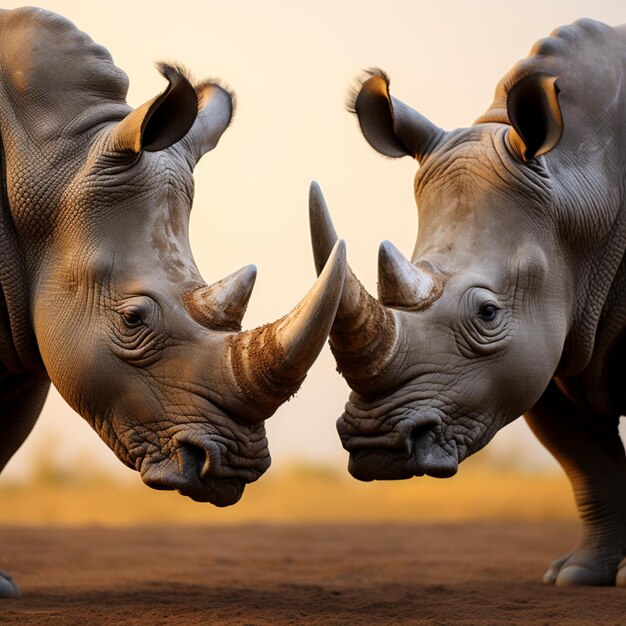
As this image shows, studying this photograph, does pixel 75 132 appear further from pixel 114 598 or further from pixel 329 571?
pixel 329 571

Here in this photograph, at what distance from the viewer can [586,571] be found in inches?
323

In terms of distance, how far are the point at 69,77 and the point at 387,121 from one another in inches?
66.7

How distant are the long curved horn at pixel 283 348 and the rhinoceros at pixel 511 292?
0.29m

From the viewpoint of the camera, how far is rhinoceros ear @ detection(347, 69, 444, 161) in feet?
25.5

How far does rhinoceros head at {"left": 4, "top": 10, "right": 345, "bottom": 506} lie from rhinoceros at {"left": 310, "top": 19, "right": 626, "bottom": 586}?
1.45 ft

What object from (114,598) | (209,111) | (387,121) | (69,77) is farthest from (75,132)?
(114,598)

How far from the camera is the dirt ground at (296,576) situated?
6828 millimetres

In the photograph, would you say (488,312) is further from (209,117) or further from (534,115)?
(209,117)

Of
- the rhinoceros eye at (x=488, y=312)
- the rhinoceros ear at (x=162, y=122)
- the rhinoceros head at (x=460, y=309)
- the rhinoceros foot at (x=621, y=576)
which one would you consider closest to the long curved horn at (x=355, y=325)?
the rhinoceros head at (x=460, y=309)

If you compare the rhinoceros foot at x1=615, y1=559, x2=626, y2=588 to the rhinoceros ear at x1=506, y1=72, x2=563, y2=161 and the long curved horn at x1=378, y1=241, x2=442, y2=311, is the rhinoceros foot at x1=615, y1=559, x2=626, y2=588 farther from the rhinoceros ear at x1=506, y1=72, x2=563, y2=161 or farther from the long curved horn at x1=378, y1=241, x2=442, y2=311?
the rhinoceros ear at x1=506, y1=72, x2=563, y2=161

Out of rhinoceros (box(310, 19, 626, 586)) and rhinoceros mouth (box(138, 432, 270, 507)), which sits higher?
rhinoceros (box(310, 19, 626, 586))

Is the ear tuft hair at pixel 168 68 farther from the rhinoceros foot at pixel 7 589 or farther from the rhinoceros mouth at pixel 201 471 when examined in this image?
the rhinoceros foot at pixel 7 589

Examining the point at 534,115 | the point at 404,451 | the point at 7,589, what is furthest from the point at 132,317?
the point at 534,115

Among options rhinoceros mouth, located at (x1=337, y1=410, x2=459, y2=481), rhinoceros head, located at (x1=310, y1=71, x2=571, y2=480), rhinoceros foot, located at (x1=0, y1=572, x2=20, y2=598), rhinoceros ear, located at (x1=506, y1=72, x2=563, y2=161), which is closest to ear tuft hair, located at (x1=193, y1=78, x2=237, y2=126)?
rhinoceros head, located at (x1=310, y1=71, x2=571, y2=480)
